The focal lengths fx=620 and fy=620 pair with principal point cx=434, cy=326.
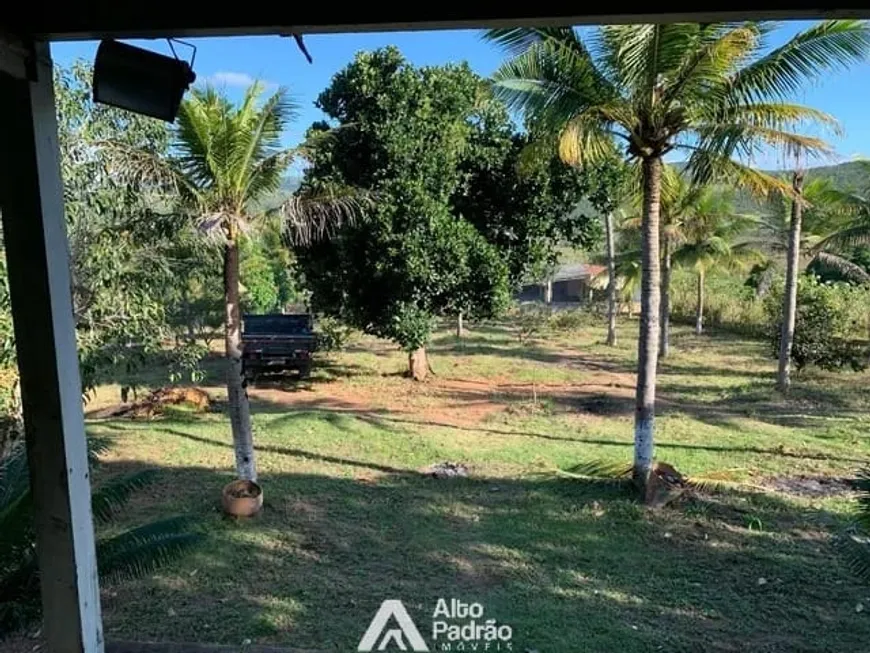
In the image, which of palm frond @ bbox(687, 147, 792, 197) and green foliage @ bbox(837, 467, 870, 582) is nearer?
green foliage @ bbox(837, 467, 870, 582)

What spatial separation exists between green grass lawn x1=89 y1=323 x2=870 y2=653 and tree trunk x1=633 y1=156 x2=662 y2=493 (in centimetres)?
60

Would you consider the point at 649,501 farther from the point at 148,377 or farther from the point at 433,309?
the point at 148,377

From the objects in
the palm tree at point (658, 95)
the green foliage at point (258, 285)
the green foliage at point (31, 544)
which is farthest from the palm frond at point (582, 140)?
the green foliage at point (258, 285)

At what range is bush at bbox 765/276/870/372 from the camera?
1338 cm

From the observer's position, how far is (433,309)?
11.5m

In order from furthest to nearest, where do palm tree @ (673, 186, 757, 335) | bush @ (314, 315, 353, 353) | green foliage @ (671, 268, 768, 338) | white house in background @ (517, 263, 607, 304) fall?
white house in background @ (517, 263, 607, 304) → green foliage @ (671, 268, 768, 338) → palm tree @ (673, 186, 757, 335) → bush @ (314, 315, 353, 353)

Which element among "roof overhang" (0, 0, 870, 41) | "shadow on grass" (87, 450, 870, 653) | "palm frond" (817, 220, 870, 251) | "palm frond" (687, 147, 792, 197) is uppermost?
"palm frond" (687, 147, 792, 197)

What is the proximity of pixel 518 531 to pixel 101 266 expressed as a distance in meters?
4.65

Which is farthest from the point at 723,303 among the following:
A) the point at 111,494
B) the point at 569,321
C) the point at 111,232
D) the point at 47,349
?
the point at 47,349

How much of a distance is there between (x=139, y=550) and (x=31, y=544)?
0.53 m

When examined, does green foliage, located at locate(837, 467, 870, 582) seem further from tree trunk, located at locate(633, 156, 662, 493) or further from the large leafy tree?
the large leafy tree

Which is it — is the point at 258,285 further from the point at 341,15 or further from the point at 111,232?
the point at 341,15

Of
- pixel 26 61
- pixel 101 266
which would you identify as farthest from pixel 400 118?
pixel 26 61

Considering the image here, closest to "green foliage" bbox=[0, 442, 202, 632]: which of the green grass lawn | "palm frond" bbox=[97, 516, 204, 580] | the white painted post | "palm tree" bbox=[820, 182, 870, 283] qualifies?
"palm frond" bbox=[97, 516, 204, 580]
